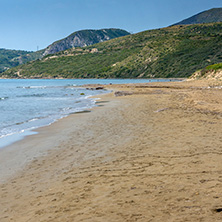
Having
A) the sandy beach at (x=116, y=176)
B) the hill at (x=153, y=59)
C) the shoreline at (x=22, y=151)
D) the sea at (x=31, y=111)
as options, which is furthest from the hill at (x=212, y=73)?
the hill at (x=153, y=59)

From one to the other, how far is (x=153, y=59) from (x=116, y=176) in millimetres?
139464

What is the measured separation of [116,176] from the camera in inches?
235

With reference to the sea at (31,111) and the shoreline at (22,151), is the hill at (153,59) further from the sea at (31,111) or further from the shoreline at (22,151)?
the shoreline at (22,151)

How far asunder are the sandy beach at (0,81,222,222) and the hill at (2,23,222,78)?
106259 mm

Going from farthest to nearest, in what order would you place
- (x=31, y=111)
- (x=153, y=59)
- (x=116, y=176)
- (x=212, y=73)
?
(x=153, y=59) < (x=212, y=73) < (x=31, y=111) < (x=116, y=176)

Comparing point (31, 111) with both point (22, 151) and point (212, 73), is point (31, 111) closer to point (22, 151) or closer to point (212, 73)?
point (22, 151)

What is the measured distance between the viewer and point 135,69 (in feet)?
459

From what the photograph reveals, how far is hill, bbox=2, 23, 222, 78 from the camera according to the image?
397 ft

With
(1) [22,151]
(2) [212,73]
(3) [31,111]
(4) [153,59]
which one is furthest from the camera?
(4) [153,59]

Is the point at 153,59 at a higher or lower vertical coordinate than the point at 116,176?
higher

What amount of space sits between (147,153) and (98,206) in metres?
3.52

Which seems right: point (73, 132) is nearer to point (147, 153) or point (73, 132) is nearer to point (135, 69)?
point (147, 153)

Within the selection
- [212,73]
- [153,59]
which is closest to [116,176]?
[212,73]

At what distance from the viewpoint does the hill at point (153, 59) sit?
121 meters
